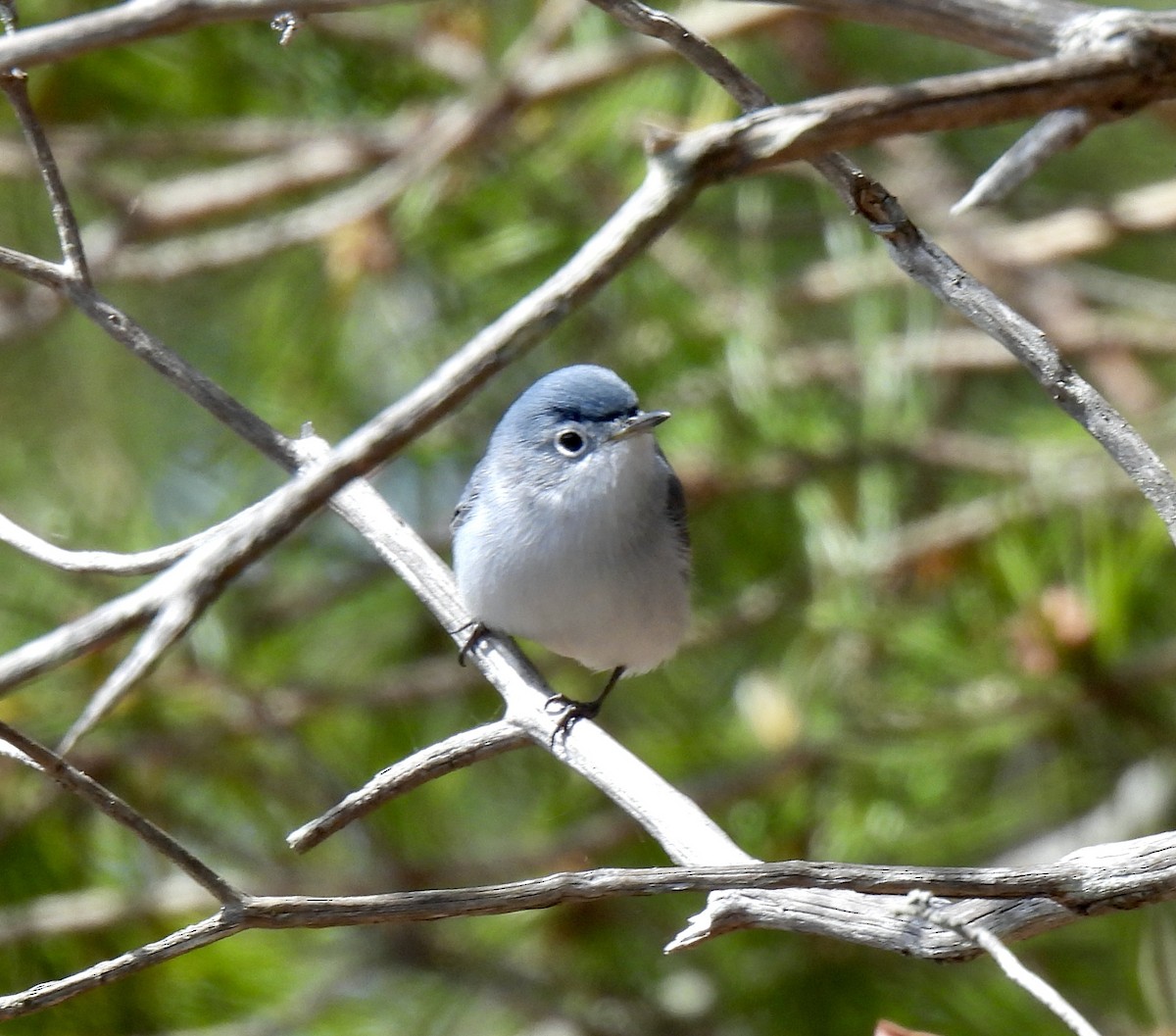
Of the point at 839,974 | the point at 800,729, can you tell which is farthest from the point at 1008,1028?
the point at 800,729

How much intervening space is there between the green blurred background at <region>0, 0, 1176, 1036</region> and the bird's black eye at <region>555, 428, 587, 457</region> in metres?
0.66

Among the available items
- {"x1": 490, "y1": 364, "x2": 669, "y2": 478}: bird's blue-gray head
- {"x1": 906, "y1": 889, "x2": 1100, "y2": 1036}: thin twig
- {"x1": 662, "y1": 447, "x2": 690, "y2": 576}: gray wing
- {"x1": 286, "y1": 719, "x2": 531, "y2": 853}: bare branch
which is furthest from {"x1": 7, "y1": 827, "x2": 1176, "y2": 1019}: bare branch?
{"x1": 662, "y1": 447, "x2": 690, "y2": 576}: gray wing

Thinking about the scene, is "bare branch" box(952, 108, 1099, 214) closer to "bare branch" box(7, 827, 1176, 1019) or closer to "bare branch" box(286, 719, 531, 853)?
"bare branch" box(7, 827, 1176, 1019)

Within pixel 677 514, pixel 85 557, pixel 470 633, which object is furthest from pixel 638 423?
pixel 85 557

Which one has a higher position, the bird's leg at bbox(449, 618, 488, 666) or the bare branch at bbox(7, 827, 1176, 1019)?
the bird's leg at bbox(449, 618, 488, 666)

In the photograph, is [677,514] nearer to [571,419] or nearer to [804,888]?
[571,419]

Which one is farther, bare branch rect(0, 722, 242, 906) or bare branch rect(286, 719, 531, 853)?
bare branch rect(286, 719, 531, 853)

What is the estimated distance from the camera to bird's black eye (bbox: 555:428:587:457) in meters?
2.60

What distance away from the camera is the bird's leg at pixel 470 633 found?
2017 mm

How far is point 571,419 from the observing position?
263cm

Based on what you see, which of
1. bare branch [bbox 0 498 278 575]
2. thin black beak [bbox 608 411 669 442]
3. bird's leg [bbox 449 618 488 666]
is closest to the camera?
bare branch [bbox 0 498 278 575]

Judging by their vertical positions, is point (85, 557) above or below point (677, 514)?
below

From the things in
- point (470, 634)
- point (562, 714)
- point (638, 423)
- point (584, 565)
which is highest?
point (638, 423)

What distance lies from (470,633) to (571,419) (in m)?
0.56
